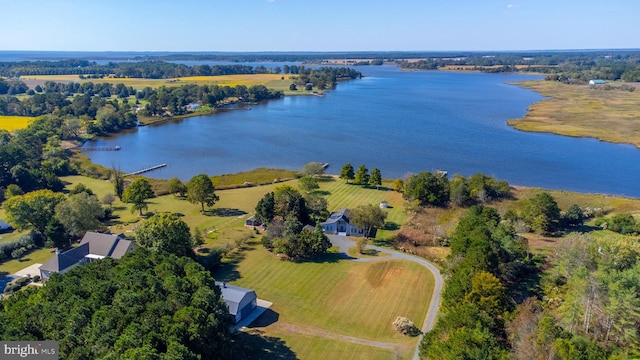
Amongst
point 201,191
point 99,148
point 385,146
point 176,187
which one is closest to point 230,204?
point 201,191

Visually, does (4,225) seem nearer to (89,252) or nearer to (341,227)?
(89,252)

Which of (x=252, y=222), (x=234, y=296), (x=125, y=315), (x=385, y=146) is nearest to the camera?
(x=125, y=315)

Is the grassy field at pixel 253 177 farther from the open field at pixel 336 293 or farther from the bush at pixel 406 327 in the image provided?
the bush at pixel 406 327

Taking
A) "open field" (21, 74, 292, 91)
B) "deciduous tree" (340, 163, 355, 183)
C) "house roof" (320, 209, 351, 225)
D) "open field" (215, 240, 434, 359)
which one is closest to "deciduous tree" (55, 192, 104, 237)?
"open field" (215, 240, 434, 359)

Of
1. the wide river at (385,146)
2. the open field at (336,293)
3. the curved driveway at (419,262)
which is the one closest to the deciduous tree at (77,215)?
the open field at (336,293)

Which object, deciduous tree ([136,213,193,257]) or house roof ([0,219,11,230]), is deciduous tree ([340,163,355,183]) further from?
house roof ([0,219,11,230])

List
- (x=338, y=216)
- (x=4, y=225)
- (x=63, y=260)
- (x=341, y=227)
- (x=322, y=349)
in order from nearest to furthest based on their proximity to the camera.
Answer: (x=322, y=349)
(x=63, y=260)
(x=4, y=225)
(x=341, y=227)
(x=338, y=216)

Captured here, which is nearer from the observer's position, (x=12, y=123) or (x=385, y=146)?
(x=385, y=146)

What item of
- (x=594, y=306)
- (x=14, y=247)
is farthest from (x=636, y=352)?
(x=14, y=247)
